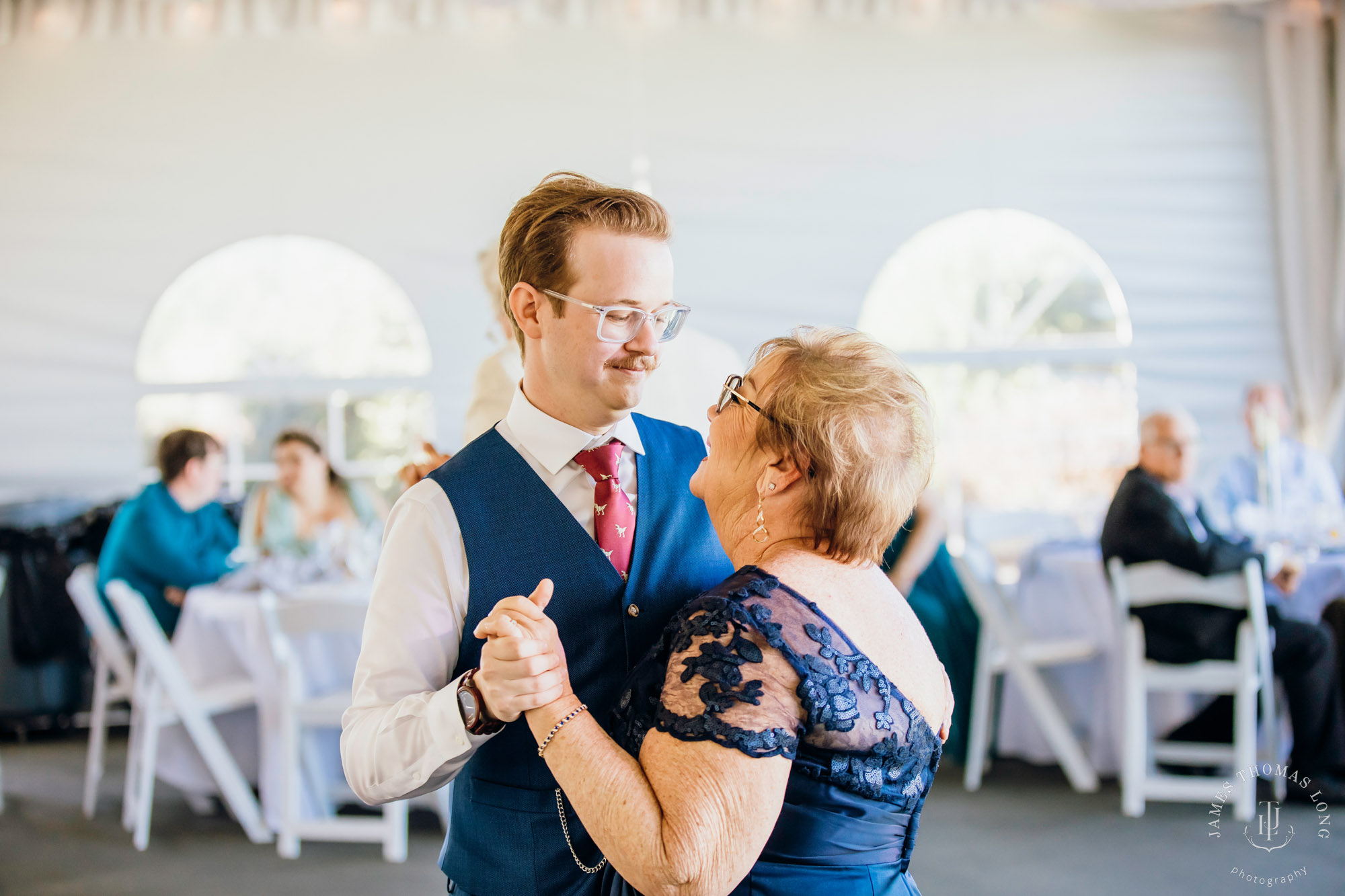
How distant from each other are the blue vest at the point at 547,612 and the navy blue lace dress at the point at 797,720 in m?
0.10

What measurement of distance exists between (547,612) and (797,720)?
0.34 m

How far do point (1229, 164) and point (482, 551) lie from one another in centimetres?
601

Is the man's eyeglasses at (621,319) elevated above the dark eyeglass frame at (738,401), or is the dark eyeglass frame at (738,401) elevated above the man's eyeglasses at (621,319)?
the man's eyeglasses at (621,319)

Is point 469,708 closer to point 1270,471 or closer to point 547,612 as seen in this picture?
point 547,612

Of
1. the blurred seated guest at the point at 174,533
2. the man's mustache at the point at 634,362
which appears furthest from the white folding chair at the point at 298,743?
the man's mustache at the point at 634,362

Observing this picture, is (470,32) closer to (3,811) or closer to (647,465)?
(3,811)

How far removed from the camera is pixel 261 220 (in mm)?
6188

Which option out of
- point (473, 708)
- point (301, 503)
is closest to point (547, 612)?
point (473, 708)

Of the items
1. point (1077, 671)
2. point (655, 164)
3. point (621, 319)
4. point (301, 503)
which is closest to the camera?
point (621, 319)

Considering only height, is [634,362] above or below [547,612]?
above

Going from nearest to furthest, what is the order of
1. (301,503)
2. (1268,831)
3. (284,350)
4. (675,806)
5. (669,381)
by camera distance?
(675,806), (669,381), (1268,831), (301,503), (284,350)

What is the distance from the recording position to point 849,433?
A: 4.09 ft

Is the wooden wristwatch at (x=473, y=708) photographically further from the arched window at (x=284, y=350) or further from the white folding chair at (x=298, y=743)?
the arched window at (x=284, y=350)

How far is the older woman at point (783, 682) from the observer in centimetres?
109
